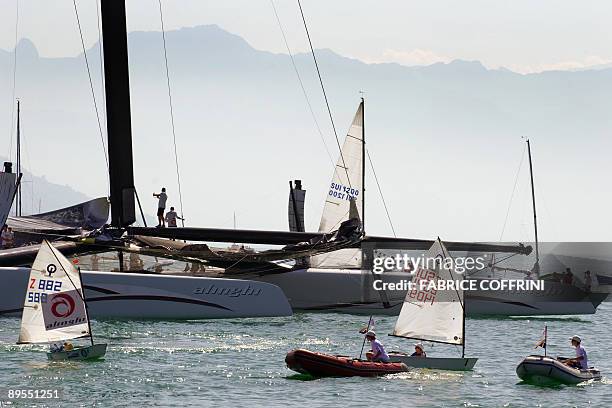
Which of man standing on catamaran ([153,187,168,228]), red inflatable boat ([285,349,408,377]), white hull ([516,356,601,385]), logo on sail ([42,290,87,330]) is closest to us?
red inflatable boat ([285,349,408,377])

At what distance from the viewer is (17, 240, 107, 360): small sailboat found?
33.2 m

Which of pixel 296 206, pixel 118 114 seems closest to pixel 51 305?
pixel 118 114

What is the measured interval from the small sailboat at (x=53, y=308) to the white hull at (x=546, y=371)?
37.8ft

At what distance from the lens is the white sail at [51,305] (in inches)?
1308

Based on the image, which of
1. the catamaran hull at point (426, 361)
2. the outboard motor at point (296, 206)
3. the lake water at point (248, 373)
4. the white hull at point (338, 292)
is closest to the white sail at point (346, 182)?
the outboard motor at point (296, 206)

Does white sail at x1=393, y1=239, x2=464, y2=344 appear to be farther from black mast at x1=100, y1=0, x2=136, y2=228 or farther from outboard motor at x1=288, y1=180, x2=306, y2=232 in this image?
outboard motor at x1=288, y1=180, x2=306, y2=232

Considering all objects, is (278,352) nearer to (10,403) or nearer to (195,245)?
(195,245)

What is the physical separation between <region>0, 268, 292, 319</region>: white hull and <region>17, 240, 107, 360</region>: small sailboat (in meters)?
5.71

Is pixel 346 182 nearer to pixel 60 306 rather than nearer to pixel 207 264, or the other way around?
pixel 207 264

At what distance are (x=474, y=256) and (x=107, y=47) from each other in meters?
20.2

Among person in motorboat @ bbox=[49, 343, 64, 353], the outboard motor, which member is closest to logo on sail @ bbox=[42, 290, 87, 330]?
person in motorboat @ bbox=[49, 343, 64, 353]

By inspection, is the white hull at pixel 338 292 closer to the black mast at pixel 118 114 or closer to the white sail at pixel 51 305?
the black mast at pixel 118 114

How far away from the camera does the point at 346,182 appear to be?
2199 inches

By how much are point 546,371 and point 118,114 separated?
58.3ft
